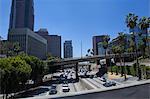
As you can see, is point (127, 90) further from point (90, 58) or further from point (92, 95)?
point (90, 58)

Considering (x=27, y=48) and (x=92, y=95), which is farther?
(x=27, y=48)

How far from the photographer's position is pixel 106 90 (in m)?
6.93

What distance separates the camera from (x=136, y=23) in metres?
66.6

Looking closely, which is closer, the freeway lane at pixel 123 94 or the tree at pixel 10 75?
the freeway lane at pixel 123 94

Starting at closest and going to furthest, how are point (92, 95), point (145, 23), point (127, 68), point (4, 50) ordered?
point (92, 95), point (145, 23), point (127, 68), point (4, 50)

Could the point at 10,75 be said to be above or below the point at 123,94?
below

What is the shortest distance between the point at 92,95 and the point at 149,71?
52794 millimetres

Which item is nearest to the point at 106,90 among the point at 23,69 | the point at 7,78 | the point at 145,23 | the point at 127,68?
the point at 7,78

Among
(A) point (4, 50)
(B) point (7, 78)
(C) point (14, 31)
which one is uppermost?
(C) point (14, 31)

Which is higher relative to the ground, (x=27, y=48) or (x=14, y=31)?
(x=14, y=31)

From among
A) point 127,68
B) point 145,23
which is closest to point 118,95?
point 145,23

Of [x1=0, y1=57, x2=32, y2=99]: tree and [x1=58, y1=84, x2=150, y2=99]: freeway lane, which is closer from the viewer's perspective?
[x1=58, y1=84, x2=150, y2=99]: freeway lane

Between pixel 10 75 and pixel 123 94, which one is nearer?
pixel 123 94

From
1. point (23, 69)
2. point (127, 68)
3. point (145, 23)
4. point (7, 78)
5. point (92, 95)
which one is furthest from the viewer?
point (127, 68)
